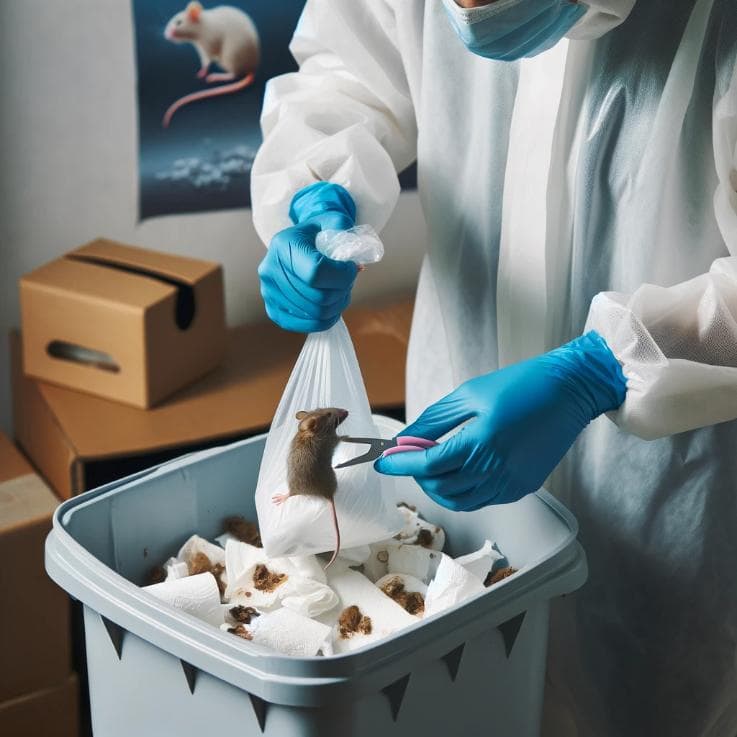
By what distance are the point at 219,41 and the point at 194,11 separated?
74 millimetres

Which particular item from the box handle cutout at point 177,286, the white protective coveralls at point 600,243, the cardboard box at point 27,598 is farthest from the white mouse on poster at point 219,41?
the cardboard box at point 27,598

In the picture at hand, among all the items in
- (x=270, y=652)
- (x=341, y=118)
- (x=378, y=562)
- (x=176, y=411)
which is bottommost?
(x=176, y=411)

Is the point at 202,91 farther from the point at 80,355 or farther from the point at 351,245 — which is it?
the point at 351,245

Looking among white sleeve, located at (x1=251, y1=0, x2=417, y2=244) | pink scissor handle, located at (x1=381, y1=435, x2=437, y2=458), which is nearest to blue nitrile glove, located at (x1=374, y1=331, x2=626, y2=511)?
pink scissor handle, located at (x1=381, y1=435, x2=437, y2=458)

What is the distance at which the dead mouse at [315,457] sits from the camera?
124 cm

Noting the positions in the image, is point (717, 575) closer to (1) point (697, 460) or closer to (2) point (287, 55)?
(1) point (697, 460)

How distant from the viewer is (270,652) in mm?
980

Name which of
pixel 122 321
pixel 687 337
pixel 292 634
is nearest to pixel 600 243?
pixel 687 337

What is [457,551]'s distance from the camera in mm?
1397

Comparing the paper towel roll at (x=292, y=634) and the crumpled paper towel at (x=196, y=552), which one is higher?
the paper towel roll at (x=292, y=634)

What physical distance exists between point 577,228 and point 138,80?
1.17 m

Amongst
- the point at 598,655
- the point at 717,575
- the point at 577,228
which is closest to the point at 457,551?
the point at 598,655

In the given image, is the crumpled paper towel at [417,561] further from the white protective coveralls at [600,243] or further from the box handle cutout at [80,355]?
the box handle cutout at [80,355]

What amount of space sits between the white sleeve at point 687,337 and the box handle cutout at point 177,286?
1.07 metres
